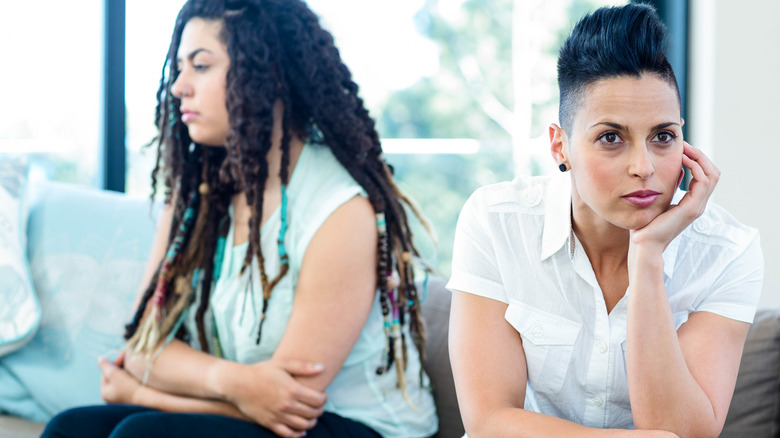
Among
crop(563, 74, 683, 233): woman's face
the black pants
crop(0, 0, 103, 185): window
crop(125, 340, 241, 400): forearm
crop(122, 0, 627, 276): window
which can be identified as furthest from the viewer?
crop(122, 0, 627, 276): window

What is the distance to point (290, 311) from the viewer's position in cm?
151

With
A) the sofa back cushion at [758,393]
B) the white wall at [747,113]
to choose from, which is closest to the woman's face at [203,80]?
the sofa back cushion at [758,393]

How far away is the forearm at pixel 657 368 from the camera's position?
3.48 feet

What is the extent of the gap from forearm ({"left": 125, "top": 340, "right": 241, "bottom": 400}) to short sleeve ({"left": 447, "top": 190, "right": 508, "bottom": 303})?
523 millimetres

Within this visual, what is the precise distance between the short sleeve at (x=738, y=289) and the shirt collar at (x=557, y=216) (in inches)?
9.3

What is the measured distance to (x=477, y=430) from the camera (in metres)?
1.14

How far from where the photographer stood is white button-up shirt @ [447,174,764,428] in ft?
3.80

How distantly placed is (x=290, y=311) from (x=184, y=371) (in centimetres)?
25

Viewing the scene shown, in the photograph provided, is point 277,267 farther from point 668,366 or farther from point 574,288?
point 668,366

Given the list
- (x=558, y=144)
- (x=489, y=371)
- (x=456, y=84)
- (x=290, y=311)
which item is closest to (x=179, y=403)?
(x=290, y=311)

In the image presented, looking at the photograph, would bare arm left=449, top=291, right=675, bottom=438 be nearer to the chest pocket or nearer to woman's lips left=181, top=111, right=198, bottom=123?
the chest pocket

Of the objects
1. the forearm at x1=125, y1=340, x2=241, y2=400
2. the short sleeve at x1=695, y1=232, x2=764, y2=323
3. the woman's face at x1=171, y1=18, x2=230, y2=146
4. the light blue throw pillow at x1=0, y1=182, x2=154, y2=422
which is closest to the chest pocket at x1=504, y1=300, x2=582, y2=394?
the short sleeve at x1=695, y1=232, x2=764, y2=323

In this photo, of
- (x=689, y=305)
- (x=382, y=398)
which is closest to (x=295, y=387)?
(x=382, y=398)

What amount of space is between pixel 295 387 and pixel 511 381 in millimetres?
439
